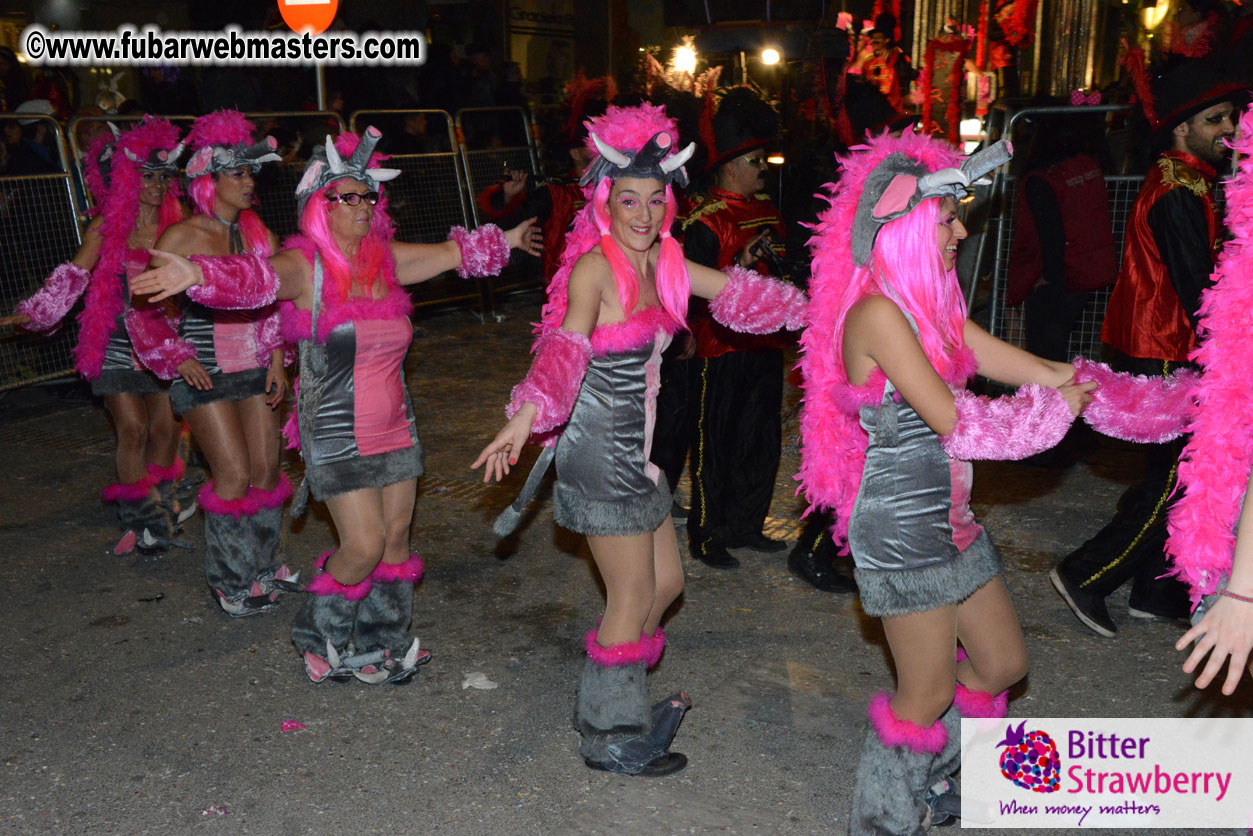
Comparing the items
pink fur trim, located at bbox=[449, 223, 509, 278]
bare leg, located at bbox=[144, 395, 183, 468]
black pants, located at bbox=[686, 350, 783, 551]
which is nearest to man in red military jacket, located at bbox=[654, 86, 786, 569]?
black pants, located at bbox=[686, 350, 783, 551]

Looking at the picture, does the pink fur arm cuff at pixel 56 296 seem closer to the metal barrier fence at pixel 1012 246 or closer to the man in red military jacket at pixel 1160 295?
the man in red military jacket at pixel 1160 295

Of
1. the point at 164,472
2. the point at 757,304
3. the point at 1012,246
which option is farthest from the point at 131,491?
the point at 1012,246

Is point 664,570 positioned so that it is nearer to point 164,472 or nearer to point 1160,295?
point 1160,295

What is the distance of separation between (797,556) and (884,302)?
260 cm

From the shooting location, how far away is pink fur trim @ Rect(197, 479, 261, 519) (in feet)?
16.6

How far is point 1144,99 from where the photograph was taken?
4.94 m

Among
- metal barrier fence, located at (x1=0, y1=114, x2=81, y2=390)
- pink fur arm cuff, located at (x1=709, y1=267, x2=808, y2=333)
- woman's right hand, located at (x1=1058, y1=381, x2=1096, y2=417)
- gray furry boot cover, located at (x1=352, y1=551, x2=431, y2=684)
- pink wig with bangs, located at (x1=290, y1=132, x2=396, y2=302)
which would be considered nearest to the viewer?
woman's right hand, located at (x1=1058, y1=381, x2=1096, y2=417)

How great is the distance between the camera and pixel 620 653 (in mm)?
3641

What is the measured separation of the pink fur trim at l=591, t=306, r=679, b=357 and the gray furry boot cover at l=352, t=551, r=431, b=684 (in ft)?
4.42

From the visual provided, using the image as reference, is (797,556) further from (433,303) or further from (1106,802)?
(433,303)

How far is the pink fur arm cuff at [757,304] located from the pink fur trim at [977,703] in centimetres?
131

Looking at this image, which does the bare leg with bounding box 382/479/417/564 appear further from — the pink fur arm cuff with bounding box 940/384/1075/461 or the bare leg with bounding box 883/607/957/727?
the pink fur arm cuff with bounding box 940/384/1075/461

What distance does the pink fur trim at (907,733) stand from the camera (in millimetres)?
3074

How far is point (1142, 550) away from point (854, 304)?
2.36 meters
